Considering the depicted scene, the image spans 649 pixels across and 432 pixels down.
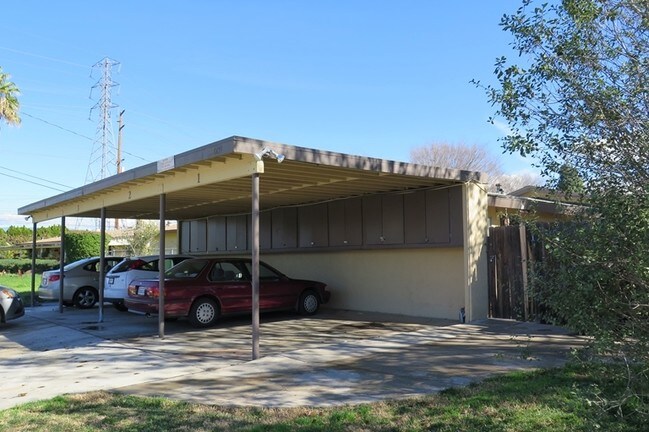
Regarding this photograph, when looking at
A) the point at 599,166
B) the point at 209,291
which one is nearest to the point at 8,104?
the point at 209,291

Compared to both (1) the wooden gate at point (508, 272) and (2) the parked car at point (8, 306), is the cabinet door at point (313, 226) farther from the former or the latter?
(2) the parked car at point (8, 306)

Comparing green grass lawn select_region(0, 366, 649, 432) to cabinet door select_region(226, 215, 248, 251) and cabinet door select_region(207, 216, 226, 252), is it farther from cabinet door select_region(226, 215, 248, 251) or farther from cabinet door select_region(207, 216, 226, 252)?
cabinet door select_region(207, 216, 226, 252)

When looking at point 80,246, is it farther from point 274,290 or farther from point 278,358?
point 278,358

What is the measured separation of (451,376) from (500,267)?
17.3ft

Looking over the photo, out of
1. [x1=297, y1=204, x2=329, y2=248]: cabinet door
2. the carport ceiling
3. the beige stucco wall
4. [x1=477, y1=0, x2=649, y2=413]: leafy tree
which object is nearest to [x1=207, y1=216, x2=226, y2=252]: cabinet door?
the carport ceiling

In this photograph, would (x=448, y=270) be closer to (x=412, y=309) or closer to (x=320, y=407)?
(x=412, y=309)

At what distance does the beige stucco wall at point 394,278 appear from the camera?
486 inches

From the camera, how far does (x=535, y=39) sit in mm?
4129

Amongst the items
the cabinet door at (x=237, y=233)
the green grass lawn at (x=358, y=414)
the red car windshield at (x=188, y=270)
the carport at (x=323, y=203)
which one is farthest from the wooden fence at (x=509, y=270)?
the cabinet door at (x=237, y=233)

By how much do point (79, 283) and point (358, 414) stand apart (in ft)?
45.9

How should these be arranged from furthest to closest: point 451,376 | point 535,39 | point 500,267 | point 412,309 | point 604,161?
point 412,309 < point 500,267 < point 451,376 < point 535,39 < point 604,161

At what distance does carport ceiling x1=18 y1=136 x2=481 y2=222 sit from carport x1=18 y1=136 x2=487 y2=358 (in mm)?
22

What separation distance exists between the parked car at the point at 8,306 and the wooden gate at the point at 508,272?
11271mm

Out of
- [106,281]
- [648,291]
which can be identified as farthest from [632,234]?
[106,281]
